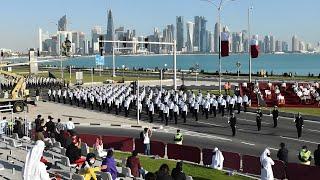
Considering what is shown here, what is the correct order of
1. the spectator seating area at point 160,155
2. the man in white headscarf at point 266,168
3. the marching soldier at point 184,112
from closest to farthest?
the man in white headscarf at point 266,168
the spectator seating area at point 160,155
the marching soldier at point 184,112

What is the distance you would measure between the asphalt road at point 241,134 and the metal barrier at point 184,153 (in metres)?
3.78

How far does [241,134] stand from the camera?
103 ft

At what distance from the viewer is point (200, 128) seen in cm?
3400

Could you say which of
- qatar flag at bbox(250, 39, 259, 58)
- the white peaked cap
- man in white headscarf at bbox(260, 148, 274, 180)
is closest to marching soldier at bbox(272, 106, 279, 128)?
man in white headscarf at bbox(260, 148, 274, 180)

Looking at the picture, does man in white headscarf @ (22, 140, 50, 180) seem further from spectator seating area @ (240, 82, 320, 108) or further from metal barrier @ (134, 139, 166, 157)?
spectator seating area @ (240, 82, 320, 108)

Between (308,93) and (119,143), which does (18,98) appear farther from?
(308,93)

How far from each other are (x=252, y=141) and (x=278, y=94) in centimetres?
1951

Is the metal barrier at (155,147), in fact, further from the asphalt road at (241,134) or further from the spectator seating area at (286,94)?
the spectator seating area at (286,94)

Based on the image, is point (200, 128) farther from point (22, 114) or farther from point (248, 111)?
point (22, 114)

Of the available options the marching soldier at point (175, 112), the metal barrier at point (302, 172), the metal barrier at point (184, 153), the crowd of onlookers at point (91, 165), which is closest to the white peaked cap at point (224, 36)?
the marching soldier at point (175, 112)

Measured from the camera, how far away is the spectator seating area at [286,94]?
150 ft

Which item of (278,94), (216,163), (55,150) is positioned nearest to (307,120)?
(278,94)

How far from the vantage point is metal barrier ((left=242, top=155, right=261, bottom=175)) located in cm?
1986

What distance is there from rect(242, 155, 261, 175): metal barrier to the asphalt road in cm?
390
